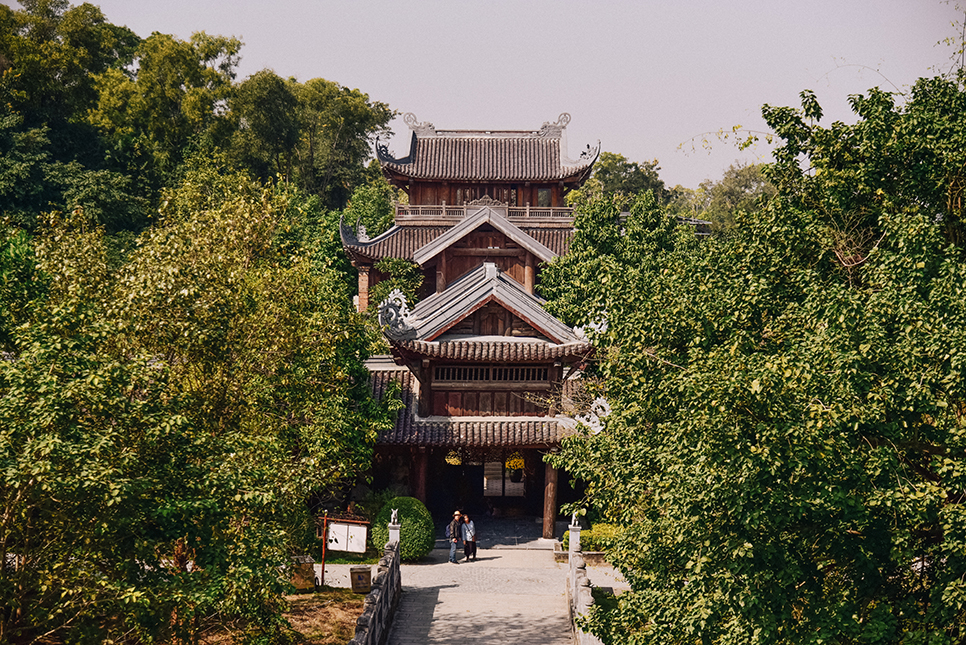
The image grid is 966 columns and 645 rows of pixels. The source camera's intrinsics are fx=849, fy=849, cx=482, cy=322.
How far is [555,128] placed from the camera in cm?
4409

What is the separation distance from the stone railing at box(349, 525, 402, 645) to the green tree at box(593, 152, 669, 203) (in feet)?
213

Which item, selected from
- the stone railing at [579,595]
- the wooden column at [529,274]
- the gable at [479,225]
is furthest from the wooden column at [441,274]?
the stone railing at [579,595]

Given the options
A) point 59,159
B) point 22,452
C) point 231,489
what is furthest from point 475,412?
point 59,159

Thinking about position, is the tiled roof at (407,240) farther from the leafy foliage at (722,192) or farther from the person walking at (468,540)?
the leafy foliage at (722,192)

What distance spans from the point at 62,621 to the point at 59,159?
41.7 m

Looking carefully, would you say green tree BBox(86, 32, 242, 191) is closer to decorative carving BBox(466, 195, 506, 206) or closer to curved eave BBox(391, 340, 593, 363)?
decorative carving BBox(466, 195, 506, 206)

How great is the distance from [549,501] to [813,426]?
16955mm

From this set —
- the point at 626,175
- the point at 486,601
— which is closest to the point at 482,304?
the point at 486,601

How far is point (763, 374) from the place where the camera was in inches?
344

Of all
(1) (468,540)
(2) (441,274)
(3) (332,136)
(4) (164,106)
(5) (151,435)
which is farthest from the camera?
(3) (332,136)

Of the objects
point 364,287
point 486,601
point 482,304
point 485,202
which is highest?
point 485,202

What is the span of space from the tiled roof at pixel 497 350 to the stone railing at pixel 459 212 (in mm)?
17307

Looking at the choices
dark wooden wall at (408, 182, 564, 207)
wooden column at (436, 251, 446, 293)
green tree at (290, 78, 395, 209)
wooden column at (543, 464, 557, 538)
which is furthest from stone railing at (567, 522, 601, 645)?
green tree at (290, 78, 395, 209)

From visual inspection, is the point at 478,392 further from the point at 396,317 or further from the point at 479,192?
the point at 479,192
